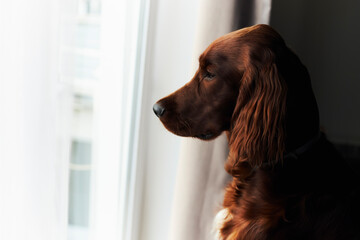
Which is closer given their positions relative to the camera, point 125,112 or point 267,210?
point 267,210

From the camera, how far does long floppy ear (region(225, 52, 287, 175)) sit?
3.22 ft

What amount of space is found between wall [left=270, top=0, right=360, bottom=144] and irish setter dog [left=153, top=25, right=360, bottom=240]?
111cm

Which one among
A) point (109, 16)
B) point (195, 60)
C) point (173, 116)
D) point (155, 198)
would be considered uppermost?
point (109, 16)

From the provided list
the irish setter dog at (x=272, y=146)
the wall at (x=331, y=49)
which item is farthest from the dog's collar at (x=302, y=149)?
the wall at (x=331, y=49)

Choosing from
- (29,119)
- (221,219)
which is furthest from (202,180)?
(29,119)

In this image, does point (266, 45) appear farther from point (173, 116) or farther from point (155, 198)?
point (155, 198)

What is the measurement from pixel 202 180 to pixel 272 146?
1.64 feet

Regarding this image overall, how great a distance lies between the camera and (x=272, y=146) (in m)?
0.99

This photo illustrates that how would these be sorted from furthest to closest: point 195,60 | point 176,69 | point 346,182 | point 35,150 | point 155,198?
1. point 155,198
2. point 176,69
3. point 195,60
4. point 346,182
5. point 35,150

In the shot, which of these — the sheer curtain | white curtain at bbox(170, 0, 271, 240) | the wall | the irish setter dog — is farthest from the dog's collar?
the wall

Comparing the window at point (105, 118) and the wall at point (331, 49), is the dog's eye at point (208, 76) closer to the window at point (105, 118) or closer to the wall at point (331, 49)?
the window at point (105, 118)

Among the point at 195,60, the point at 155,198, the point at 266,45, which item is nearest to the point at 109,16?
the point at 195,60

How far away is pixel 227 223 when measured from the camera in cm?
109

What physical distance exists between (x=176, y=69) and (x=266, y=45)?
628 millimetres
